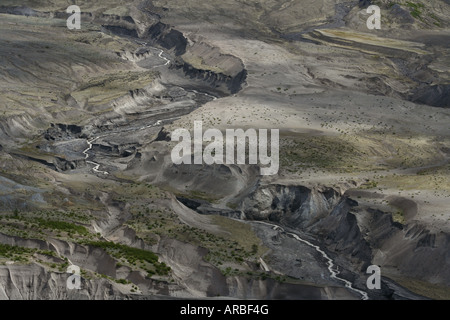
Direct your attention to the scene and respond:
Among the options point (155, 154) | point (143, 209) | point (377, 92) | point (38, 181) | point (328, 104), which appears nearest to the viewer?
point (143, 209)

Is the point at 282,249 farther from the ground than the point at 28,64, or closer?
closer

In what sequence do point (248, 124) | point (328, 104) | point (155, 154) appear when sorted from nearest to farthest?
point (155, 154) < point (248, 124) < point (328, 104)

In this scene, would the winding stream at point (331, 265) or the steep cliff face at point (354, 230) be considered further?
the steep cliff face at point (354, 230)

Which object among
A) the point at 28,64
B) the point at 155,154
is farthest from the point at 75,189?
the point at 28,64

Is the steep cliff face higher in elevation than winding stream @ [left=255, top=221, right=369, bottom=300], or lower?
higher

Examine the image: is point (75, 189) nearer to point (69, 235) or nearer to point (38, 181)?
point (38, 181)

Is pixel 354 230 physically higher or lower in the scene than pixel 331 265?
higher

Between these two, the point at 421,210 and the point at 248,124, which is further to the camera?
the point at 248,124

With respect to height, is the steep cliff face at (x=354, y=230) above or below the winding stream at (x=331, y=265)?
above

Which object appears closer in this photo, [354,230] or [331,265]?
[331,265]

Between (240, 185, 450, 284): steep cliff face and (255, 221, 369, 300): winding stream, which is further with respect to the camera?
(240, 185, 450, 284): steep cliff face
